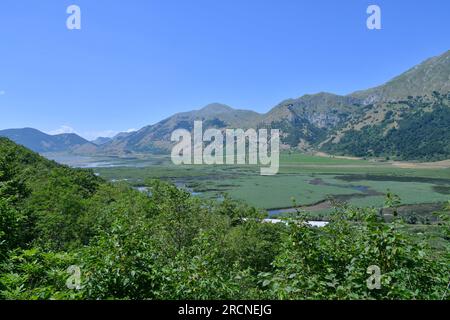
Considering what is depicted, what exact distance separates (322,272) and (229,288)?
6.89 ft

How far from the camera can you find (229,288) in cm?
709

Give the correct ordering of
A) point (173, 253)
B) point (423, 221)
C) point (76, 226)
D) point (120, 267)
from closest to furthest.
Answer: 1. point (120, 267)
2. point (173, 253)
3. point (76, 226)
4. point (423, 221)

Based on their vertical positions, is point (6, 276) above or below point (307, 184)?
above

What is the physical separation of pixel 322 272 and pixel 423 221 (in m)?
73.3

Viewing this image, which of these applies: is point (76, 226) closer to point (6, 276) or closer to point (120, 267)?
point (6, 276)

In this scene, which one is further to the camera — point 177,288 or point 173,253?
point 173,253

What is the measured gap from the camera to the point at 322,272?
7.16m
